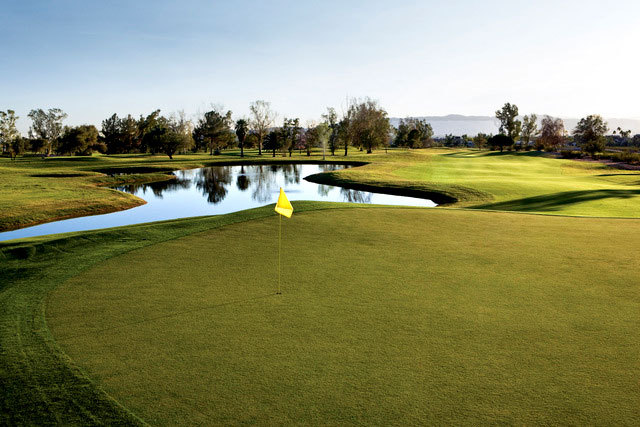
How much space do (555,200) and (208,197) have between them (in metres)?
24.0

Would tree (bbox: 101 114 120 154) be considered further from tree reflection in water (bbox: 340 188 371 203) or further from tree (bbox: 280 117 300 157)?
tree reflection in water (bbox: 340 188 371 203)

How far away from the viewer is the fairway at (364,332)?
169 inches

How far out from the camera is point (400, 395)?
4.40 metres

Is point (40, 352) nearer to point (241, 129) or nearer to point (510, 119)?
point (241, 129)

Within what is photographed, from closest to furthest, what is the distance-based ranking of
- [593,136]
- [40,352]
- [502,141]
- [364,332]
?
1. [40,352]
2. [364,332]
3. [593,136]
4. [502,141]

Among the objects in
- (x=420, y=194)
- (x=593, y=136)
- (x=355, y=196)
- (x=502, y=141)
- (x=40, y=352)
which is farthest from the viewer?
(x=502, y=141)

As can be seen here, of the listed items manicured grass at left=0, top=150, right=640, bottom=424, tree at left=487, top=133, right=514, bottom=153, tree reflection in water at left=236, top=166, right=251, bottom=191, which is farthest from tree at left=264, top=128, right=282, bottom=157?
manicured grass at left=0, top=150, right=640, bottom=424

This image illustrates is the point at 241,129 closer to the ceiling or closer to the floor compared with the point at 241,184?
closer to the ceiling

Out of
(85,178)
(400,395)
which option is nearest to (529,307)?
(400,395)

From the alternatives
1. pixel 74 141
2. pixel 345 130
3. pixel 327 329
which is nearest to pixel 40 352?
pixel 327 329

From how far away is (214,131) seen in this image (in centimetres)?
9462

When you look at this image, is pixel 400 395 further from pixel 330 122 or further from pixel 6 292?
pixel 330 122

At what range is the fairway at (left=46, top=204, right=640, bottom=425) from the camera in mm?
4293

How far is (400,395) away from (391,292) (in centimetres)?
289
